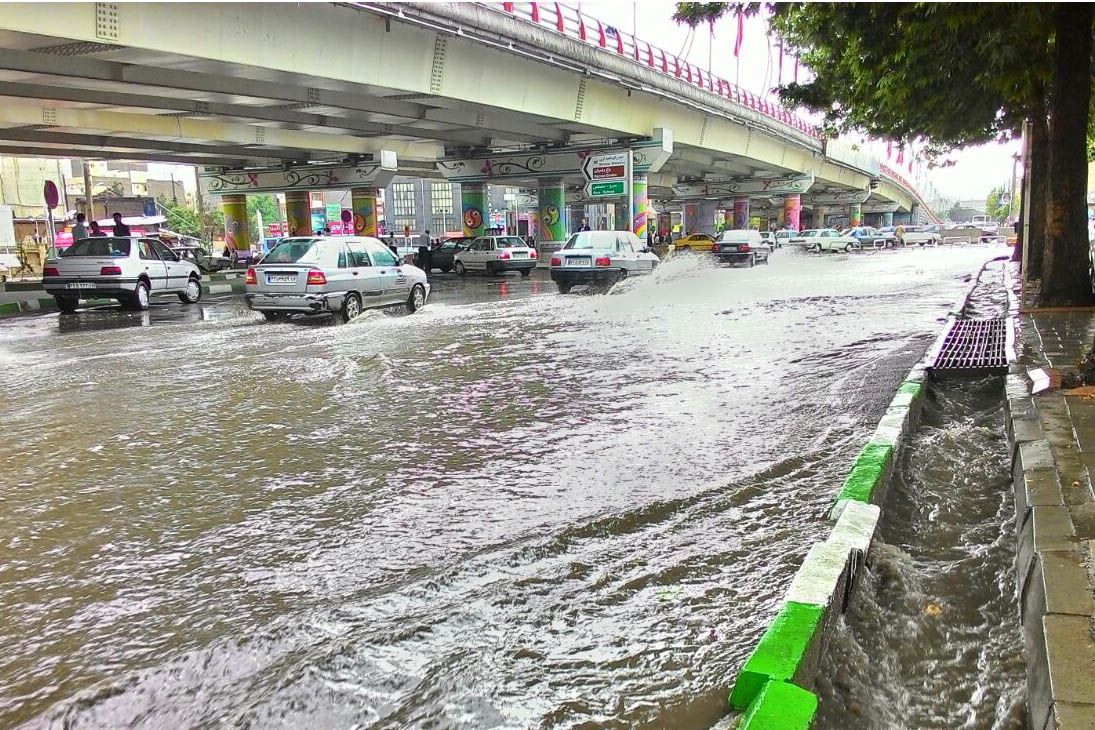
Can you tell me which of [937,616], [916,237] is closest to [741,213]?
[916,237]

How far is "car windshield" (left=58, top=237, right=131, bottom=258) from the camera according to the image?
58.0ft

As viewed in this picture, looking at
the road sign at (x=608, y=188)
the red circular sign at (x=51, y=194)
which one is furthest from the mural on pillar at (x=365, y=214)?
the red circular sign at (x=51, y=194)

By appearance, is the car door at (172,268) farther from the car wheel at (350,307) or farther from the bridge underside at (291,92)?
the car wheel at (350,307)

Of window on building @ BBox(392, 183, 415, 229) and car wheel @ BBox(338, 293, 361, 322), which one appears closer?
car wheel @ BBox(338, 293, 361, 322)

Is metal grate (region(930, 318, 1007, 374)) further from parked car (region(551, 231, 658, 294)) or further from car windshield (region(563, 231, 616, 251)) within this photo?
car windshield (region(563, 231, 616, 251))

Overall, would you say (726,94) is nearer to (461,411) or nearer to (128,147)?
(128,147)

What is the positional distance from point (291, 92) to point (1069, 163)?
17753 mm

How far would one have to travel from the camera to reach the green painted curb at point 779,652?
9.41ft

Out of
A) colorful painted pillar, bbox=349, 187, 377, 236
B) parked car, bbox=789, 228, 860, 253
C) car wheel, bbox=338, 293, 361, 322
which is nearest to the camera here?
car wheel, bbox=338, 293, 361, 322

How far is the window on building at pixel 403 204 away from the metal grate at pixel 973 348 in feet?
326

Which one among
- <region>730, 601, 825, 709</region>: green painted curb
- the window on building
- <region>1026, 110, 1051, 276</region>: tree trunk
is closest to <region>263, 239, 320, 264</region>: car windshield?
<region>730, 601, 825, 709</region>: green painted curb

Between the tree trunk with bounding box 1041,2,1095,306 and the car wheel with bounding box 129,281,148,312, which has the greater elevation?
the tree trunk with bounding box 1041,2,1095,306

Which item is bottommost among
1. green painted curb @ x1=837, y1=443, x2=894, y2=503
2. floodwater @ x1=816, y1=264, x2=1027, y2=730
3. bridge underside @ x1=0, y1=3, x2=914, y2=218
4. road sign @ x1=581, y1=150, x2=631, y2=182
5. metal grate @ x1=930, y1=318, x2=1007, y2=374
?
floodwater @ x1=816, y1=264, x2=1027, y2=730

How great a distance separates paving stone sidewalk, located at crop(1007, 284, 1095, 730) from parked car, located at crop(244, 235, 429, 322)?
11059 mm
